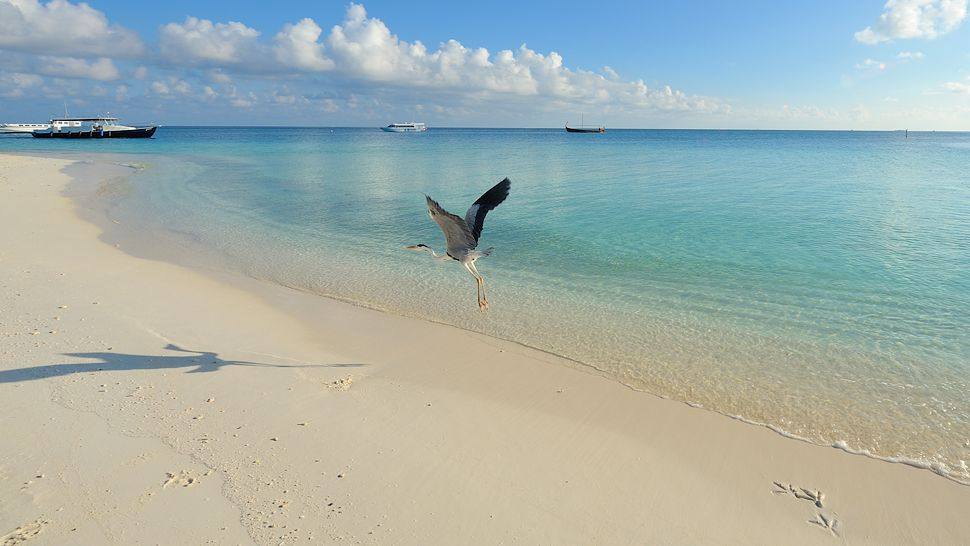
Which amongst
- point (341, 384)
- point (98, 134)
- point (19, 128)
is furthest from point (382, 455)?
point (19, 128)

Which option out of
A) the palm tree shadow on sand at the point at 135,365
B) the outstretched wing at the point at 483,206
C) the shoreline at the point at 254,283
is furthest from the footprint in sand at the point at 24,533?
the outstretched wing at the point at 483,206

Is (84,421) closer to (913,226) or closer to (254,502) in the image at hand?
(254,502)

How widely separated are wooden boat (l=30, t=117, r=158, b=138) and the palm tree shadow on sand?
108m

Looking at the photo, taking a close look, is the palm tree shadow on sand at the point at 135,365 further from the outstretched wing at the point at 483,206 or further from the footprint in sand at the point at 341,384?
the outstretched wing at the point at 483,206

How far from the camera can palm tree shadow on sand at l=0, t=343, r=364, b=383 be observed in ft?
25.4

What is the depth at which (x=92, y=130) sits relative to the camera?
9481cm

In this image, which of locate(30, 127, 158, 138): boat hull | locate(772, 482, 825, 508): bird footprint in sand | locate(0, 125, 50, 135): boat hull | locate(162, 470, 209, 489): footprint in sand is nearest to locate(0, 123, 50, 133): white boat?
locate(0, 125, 50, 135): boat hull

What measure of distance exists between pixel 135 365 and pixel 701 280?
467 inches

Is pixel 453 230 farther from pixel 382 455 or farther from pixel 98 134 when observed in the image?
pixel 98 134

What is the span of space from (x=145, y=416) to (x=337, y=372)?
254cm

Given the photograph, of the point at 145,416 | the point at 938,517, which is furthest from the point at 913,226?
the point at 145,416

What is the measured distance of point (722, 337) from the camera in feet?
32.5

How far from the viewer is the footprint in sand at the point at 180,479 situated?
5527 mm

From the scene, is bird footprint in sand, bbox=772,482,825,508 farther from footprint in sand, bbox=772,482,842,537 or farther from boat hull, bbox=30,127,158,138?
boat hull, bbox=30,127,158,138
